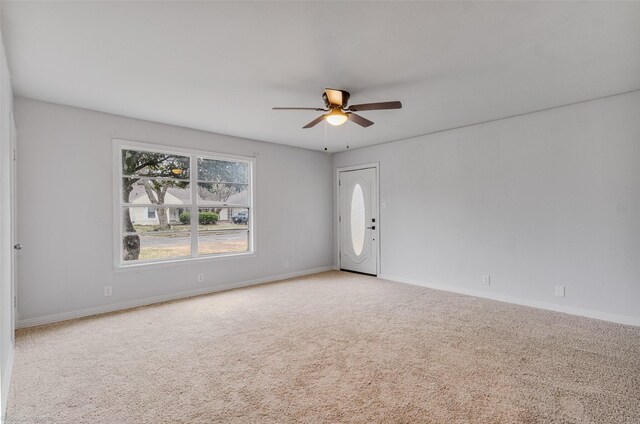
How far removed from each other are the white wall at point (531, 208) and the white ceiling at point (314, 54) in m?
0.43

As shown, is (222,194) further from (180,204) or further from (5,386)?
(5,386)

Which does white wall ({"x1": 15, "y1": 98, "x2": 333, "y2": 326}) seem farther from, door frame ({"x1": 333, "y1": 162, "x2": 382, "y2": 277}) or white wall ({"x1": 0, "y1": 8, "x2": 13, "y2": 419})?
door frame ({"x1": 333, "y1": 162, "x2": 382, "y2": 277})

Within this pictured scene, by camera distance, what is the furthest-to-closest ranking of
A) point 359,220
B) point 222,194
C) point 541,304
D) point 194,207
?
point 359,220
point 222,194
point 194,207
point 541,304

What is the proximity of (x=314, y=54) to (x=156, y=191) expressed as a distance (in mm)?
3125

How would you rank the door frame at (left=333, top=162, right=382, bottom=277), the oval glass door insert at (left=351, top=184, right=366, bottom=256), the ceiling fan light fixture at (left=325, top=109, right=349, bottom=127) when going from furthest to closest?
the oval glass door insert at (left=351, top=184, right=366, bottom=256) → the door frame at (left=333, top=162, right=382, bottom=277) → the ceiling fan light fixture at (left=325, top=109, right=349, bottom=127)

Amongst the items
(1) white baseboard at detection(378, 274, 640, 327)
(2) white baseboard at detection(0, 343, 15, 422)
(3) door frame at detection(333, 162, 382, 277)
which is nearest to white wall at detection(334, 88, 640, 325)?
(1) white baseboard at detection(378, 274, 640, 327)

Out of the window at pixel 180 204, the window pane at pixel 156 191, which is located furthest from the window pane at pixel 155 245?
the window pane at pixel 156 191

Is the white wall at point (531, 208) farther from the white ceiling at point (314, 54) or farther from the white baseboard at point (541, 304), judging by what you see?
the white ceiling at point (314, 54)

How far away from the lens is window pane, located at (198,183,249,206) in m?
5.00

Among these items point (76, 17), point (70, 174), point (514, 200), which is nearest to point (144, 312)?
point (70, 174)

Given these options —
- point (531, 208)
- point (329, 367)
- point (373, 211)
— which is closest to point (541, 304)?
point (531, 208)

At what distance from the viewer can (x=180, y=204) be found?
4.73m

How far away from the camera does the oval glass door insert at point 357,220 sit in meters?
6.29

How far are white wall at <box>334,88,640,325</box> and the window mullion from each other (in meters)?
3.30
